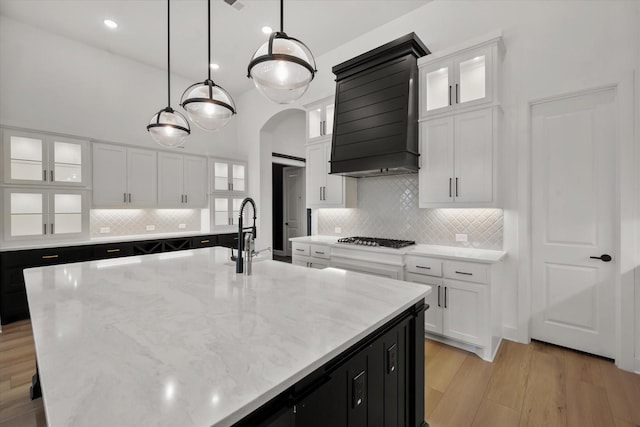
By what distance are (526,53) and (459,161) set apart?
1.25 metres

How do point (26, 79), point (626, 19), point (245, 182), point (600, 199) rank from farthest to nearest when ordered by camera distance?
point (245, 182) < point (26, 79) < point (600, 199) < point (626, 19)

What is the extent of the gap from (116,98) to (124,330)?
5081 mm

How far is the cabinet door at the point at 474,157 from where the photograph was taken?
109 inches

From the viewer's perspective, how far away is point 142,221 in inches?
196

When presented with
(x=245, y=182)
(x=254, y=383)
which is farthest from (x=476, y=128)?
(x=245, y=182)

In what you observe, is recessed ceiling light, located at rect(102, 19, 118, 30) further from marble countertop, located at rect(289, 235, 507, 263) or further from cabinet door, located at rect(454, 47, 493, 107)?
cabinet door, located at rect(454, 47, 493, 107)

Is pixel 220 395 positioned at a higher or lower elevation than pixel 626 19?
lower

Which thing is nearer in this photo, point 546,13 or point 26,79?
point 546,13

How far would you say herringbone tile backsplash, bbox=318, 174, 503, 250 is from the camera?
10.1ft

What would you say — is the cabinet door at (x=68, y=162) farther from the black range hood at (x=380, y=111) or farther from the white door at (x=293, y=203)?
the white door at (x=293, y=203)

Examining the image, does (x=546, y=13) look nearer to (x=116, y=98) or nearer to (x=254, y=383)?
(x=254, y=383)

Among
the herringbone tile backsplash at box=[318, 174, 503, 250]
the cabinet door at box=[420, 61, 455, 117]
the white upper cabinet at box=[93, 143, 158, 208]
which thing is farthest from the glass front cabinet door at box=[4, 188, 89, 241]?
the cabinet door at box=[420, 61, 455, 117]

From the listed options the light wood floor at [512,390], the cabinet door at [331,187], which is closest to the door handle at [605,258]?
the light wood floor at [512,390]

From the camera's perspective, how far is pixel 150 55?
15.6ft
